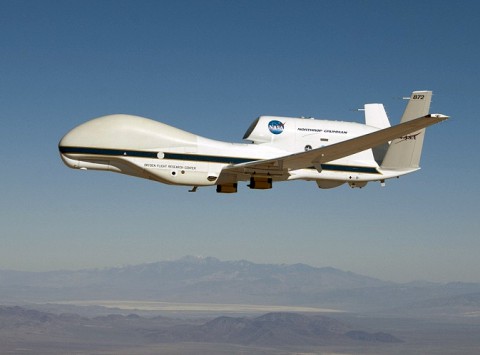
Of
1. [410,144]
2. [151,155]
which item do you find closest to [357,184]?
[410,144]

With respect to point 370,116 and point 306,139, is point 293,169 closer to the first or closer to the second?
point 306,139

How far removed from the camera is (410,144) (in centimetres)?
4144

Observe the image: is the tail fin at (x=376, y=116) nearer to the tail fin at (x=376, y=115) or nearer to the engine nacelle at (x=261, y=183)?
the tail fin at (x=376, y=115)

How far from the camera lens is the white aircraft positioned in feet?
118

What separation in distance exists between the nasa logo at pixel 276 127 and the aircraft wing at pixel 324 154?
2460 mm

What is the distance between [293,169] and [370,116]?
25.5 feet

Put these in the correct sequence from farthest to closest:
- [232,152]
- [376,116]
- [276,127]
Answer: [376,116], [276,127], [232,152]

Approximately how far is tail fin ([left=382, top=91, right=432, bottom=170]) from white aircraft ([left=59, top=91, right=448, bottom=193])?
1618 millimetres

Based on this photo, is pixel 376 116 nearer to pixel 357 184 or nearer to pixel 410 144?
pixel 410 144

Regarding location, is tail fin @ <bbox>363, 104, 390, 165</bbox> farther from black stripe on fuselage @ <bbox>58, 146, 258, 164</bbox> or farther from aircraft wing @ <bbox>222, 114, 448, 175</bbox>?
black stripe on fuselage @ <bbox>58, 146, 258, 164</bbox>

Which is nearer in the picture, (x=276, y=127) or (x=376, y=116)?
(x=276, y=127)

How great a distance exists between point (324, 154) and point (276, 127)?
400 cm

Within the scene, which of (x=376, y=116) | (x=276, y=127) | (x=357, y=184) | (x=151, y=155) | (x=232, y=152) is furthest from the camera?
(x=376, y=116)

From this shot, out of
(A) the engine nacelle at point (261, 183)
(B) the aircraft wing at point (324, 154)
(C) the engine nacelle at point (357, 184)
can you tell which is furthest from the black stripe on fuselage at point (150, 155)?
(C) the engine nacelle at point (357, 184)
